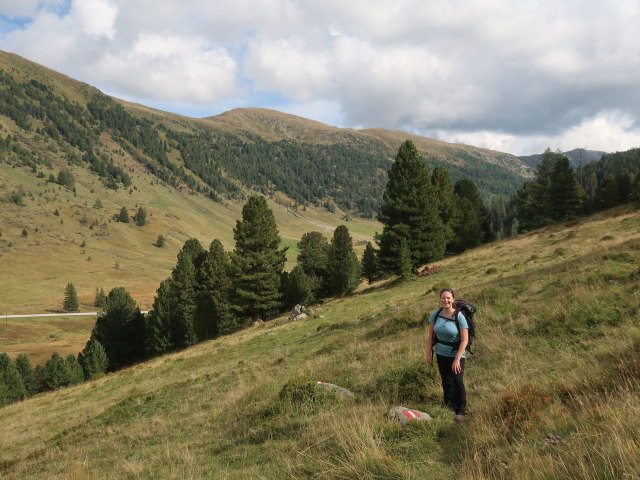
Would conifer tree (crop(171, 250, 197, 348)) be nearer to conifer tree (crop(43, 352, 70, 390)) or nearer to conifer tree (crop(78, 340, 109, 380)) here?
conifer tree (crop(78, 340, 109, 380))

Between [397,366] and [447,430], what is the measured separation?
4131 mm

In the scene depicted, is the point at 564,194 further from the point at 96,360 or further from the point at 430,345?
the point at 96,360

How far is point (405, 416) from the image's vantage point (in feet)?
18.5

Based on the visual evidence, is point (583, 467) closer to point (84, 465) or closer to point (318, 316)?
point (84, 465)

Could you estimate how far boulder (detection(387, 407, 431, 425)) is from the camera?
5566 mm

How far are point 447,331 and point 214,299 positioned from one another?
4403 centimetres

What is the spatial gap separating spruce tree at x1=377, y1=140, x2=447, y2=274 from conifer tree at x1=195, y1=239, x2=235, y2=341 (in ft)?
69.2

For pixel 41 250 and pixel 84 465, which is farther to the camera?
pixel 41 250

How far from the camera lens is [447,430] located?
5324 mm

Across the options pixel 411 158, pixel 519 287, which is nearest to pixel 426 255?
pixel 411 158

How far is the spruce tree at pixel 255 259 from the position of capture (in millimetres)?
37406

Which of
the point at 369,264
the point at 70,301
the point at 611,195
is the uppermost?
the point at 611,195

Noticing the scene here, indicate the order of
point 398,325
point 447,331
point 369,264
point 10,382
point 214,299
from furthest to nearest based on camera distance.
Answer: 1. point 369,264
2. point 10,382
3. point 214,299
4. point 398,325
5. point 447,331

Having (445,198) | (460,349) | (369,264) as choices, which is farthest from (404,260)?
(369,264)
